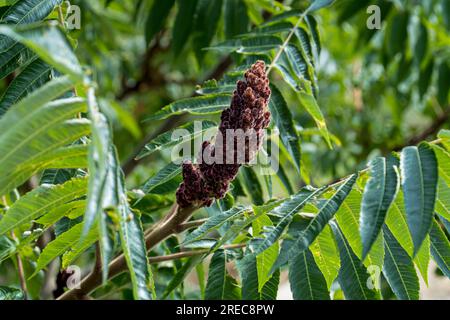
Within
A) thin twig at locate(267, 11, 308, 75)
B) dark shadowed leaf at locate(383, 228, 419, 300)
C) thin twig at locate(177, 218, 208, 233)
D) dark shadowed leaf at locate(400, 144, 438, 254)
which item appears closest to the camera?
dark shadowed leaf at locate(400, 144, 438, 254)

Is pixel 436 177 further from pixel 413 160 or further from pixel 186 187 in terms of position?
pixel 186 187

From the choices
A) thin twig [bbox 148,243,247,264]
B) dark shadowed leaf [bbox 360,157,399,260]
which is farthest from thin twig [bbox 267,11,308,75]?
dark shadowed leaf [bbox 360,157,399,260]

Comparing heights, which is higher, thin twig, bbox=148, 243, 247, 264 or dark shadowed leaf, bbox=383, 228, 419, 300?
thin twig, bbox=148, 243, 247, 264

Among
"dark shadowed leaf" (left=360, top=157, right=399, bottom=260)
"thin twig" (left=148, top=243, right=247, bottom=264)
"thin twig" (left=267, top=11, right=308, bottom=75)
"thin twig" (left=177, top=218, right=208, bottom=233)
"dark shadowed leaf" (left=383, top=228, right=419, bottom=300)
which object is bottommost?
"dark shadowed leaf" (left=383, top=228, right=419, bottom=300)

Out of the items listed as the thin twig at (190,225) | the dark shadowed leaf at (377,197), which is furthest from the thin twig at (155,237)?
the dark shadowed leaf at (377,197)

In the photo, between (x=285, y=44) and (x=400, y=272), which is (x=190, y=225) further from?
(x=285, y=44)

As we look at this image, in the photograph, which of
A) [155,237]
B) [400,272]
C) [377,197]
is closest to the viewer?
[377,197]

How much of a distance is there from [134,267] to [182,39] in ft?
4.92

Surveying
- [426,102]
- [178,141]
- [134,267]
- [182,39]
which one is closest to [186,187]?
[178,141]

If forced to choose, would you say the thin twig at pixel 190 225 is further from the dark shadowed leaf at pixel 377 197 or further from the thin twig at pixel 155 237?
the dark shadowed leaf at pixel 377 197

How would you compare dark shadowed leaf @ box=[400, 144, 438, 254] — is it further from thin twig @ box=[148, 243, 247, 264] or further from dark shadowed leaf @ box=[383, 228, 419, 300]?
thin twig @ box=[148, 243, 247, 264]

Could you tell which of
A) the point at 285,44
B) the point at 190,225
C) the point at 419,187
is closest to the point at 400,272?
the point at 419,187
